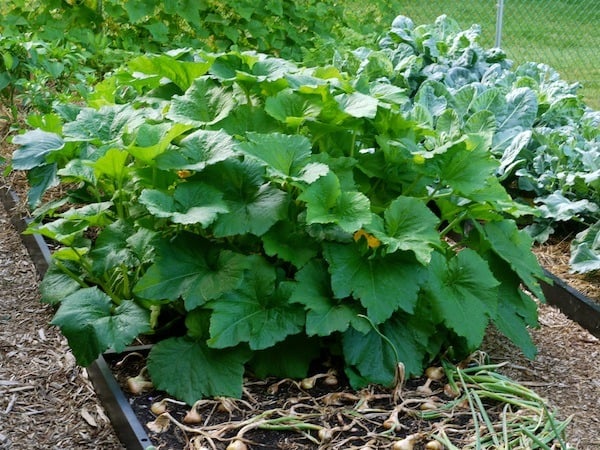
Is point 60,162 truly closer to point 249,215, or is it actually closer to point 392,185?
point 249,215

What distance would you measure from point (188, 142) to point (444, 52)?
10.9ft

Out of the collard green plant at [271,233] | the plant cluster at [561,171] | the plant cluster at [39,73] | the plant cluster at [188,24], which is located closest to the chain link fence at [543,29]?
the plant cluster at [188,24]

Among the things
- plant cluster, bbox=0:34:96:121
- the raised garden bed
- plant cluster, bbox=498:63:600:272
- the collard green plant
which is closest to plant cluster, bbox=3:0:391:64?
plant cluster, bbox=0:34:96:121

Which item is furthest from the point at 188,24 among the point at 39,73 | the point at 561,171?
the point at 561,171

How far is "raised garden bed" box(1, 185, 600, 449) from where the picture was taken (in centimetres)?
276

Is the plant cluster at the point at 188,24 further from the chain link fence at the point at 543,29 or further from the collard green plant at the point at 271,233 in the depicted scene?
the chain link fence at the point at 543,29

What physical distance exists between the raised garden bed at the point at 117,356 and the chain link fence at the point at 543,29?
5129 millimetres

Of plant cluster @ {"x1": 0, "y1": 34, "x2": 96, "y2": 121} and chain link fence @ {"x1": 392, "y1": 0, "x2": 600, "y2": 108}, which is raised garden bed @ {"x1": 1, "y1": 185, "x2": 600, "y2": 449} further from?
chain link fence @ {"x1": 392, "y1": 0, "x2": 600, "y2": 108}

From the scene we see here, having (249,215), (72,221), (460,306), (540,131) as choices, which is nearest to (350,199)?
(249,215)

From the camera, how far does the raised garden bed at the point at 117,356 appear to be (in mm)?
2760

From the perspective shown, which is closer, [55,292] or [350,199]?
[350,199]

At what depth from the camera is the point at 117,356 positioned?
3.17 m

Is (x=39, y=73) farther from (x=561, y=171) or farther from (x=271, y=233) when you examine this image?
(x=561, y=171)

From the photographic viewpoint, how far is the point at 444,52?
5867 mm
